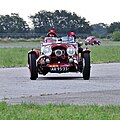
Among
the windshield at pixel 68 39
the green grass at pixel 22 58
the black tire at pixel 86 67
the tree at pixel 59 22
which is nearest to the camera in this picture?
the black tire at pixel 86 67

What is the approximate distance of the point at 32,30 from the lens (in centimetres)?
12812

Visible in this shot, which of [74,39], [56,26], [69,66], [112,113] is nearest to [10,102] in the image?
[112,113]

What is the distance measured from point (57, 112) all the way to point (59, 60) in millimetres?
9689

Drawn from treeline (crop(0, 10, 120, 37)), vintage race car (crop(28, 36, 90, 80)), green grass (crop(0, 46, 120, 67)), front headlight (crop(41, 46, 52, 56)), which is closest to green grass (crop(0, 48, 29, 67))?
green grass (crop(0, 46, 120, 67))

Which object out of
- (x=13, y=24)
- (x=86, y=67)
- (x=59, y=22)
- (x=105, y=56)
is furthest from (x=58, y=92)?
(x=13, y=24)

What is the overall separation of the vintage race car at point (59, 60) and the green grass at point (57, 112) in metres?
8.08

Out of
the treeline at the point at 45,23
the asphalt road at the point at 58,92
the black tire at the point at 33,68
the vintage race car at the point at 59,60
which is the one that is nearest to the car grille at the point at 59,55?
the vintage race car at the point at 59,60

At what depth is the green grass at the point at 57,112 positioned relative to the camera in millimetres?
9703

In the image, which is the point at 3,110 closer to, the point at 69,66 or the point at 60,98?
the point at 60,98

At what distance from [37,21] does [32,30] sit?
90.1 inches

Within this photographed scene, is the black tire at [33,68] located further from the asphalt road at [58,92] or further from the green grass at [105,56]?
the green grass at [105,56]

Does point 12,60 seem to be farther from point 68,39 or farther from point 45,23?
point 45,23

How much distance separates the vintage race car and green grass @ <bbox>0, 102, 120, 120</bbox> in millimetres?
8083

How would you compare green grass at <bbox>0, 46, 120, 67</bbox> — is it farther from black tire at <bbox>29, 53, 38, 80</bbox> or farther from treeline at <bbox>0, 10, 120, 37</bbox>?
treeline at <bbox>0, 10, 120, 37</bbox>
